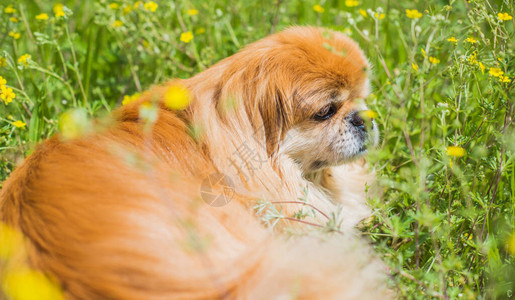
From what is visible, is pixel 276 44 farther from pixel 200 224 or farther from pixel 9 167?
pixel 9 167

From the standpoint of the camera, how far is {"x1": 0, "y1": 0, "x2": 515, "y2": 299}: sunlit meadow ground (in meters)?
2.08

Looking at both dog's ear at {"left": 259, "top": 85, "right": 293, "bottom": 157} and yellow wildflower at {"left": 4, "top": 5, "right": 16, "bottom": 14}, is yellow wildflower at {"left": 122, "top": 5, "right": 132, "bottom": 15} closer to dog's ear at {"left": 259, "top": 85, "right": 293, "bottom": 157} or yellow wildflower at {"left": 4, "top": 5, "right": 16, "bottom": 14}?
yellow wildflower at {"left": 4, "top": 5, "right": 16, "bottom": 14}

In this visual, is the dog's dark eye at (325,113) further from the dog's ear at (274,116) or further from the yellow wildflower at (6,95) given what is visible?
the yellow wildflower at (6,95)

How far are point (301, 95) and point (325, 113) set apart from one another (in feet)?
0.70

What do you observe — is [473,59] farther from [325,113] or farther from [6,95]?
[6,95]

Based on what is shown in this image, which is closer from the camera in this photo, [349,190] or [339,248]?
[339,248]

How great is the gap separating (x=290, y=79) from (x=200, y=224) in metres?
1.10

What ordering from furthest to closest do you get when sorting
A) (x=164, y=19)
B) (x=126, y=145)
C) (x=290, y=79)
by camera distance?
1. (x=164, y=19)
2. (x=290, y=79)
3. (x=126, y=145)

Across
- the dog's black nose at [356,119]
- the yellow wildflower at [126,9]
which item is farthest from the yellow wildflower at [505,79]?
the yellow wildflower at [126,9]

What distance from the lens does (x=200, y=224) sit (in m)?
1.95

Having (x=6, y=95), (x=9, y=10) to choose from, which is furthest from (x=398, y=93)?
(x=9, y=10)

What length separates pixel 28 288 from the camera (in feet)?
4.41

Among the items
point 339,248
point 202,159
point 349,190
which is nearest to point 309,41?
point 202,159

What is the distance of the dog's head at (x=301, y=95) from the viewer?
2.71 metres
